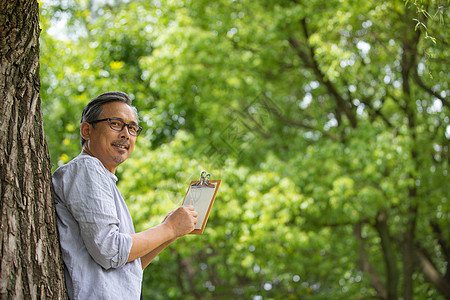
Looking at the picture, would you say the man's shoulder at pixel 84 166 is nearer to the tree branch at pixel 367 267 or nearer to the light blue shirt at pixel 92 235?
the light blue shirt at pixel 92 235

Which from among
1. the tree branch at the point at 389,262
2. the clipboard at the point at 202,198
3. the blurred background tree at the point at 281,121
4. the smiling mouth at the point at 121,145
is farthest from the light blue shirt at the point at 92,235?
the tree branch at the point at 389,262

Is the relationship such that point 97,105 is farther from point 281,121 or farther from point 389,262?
point 281,121

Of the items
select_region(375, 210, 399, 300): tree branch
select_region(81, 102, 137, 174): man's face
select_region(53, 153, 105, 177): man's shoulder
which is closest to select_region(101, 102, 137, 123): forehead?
select_region(81, 102, 137, 174): man's face

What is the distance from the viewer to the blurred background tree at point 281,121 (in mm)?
6035

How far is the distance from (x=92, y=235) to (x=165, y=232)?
0.24 m

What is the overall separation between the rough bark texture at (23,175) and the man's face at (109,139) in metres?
0.16

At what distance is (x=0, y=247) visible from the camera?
136 centimetres

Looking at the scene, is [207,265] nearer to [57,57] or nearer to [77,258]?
[57,57]

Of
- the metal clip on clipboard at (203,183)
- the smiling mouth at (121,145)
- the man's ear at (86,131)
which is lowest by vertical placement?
the metal clip on clipboard at (203,183)

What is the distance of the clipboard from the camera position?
1653 mm

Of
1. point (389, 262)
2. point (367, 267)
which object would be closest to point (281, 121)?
point (367, 267)

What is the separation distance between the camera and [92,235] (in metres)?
1.41

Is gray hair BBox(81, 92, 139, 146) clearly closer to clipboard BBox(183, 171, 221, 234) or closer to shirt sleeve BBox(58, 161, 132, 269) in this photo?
shirt sleeve BBox(58, 161, 132, 269)

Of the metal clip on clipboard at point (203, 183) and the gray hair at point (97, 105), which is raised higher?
the gray hair at point (97, 105)
